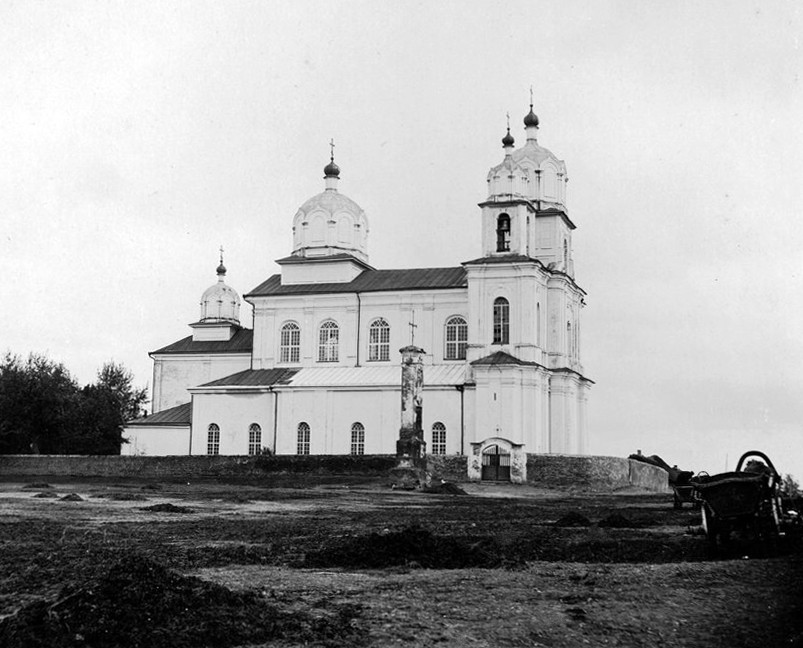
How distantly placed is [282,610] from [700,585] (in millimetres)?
4349

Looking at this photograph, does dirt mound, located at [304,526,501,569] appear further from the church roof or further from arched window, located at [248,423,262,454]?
arched window, located at [248,423,262,454]

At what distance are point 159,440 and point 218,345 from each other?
7.43 m

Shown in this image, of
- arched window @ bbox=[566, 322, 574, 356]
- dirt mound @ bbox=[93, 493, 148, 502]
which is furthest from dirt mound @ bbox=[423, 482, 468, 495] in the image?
arched window @ bbox=[566, 322, 574, 356]

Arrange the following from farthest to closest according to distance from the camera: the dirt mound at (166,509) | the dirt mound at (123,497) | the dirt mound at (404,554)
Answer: the dirt mound at (123,497), the dirt mound at (166,509), the dirt mound at (404,554)

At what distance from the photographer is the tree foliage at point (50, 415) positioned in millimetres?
57562

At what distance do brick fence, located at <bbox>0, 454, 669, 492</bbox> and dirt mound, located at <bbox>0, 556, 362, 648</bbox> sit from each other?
3234 cm

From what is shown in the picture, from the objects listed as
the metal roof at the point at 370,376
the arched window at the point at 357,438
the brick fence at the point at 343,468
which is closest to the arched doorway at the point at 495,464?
the brick fence at the point at 343,468

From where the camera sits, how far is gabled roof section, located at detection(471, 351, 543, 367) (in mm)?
48969

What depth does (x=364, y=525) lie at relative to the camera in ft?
63.4

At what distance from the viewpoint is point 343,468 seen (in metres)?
42.6

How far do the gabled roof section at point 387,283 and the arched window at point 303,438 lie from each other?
7.26 metres

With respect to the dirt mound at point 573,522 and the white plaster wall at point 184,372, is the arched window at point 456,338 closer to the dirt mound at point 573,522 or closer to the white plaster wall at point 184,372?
the white plaster wall at point 184,372

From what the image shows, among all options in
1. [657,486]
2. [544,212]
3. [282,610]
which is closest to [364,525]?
[282,610]

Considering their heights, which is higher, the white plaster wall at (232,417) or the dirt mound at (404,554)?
the white plaster wall at (232,417)
